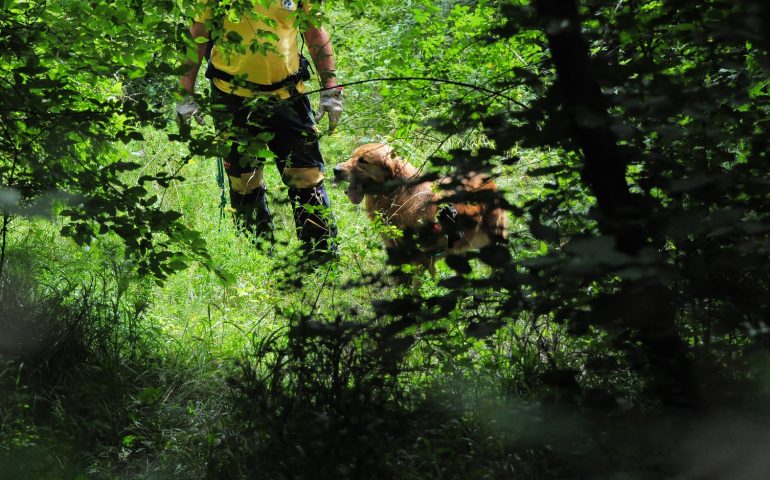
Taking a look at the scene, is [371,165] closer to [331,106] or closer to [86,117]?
[331,106]

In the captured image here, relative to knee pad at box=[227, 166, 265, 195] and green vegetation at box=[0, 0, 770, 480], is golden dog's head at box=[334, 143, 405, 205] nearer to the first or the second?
knee pad at box=[227, 166, 265, 195]

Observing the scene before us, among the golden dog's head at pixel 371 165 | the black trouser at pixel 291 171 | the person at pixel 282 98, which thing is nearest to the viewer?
the person at pixel 282 98

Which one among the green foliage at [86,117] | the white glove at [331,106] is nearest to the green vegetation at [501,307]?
the green foliage at [86,117]

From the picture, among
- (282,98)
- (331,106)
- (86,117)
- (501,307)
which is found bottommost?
(501,307)

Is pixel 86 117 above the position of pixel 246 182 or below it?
below

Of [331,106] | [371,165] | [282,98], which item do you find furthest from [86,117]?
[371,165]

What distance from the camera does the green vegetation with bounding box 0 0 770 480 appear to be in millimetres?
2225

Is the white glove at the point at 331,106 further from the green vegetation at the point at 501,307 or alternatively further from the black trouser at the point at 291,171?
the green vegetation at the point at 501,307

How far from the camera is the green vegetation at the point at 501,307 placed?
2.22 m

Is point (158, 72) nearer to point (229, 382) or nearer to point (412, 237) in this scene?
point (229, 382)

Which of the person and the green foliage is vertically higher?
the person

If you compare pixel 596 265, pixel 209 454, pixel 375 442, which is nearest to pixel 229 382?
pixel 209 454

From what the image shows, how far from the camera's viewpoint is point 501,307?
2.52 metres

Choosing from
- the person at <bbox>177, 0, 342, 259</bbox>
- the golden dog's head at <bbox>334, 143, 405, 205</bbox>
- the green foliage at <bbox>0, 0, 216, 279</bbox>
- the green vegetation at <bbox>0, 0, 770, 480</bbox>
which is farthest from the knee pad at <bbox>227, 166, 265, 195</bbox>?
the green foliage at <bbox>0, 0, 216, 279</bbox>
